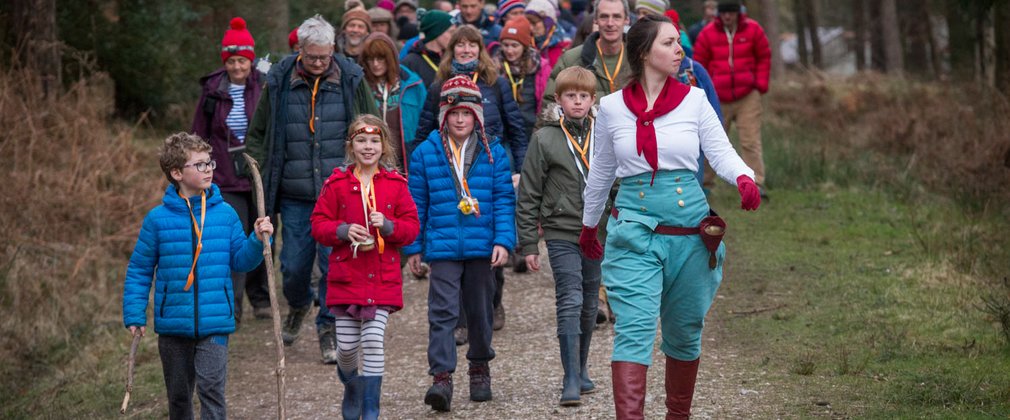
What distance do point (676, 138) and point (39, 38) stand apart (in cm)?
1065

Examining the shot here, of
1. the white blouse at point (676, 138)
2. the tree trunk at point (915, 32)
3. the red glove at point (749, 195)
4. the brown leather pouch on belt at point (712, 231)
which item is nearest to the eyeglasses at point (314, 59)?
the white blouse at point (676, 138)

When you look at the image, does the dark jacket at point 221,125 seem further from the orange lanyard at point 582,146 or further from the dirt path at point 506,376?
the orange lanyard at point 582,146

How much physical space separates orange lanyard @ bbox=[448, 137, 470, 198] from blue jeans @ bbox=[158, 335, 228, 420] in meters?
1.67

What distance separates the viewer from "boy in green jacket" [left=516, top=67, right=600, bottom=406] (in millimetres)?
7273

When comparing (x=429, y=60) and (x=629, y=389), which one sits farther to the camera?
(x=429, y=60)

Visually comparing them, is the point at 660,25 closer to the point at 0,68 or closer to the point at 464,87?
the point at 464,87

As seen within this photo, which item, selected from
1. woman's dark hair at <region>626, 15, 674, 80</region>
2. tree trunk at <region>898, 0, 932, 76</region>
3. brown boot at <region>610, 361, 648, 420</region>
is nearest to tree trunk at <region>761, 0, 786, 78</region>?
tree trunk at <region>898, 0, 932, 76</region>

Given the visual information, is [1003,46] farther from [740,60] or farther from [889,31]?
[889,31]

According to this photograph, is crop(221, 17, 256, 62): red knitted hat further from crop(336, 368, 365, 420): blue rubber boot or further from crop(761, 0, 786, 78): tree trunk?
crop(761, 0, 786, 78): tree trunk

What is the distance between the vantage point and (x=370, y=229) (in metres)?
6.67

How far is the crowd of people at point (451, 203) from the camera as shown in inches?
224

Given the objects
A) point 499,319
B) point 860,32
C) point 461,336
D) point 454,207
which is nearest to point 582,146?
point 454,207

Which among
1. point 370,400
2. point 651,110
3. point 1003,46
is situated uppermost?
point 1003,46

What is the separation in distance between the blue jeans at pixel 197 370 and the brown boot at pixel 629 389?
192cm
